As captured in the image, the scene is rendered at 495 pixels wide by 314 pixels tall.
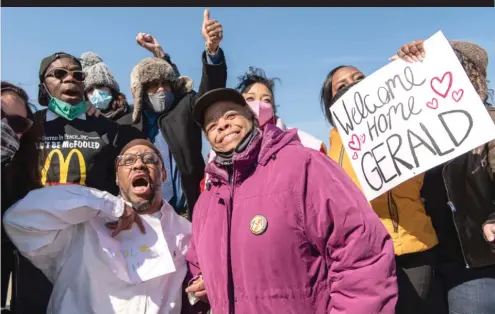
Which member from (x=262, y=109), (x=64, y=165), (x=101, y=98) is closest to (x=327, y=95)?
(x=262, y=109)

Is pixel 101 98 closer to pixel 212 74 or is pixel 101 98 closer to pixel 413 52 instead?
pixel 212 74

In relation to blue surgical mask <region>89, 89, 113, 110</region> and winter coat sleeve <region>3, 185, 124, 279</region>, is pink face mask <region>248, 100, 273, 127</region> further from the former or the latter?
blue surgical mask <region>89, 89, 113, 110</region>

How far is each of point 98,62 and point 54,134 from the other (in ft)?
9.87

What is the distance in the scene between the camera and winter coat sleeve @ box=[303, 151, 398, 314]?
249cm

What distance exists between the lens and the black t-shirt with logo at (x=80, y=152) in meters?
4.10

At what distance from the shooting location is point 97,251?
3193mm

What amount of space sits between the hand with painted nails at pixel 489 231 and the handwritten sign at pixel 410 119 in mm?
469

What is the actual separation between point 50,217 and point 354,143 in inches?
84.9

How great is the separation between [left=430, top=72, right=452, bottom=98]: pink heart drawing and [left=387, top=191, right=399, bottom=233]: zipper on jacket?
76cm

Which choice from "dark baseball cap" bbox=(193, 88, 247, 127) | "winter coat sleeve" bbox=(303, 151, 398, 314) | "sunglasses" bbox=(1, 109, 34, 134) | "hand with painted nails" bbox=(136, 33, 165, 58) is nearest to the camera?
"winter coat sleeve" bbox=(303, 151, 398, 314)

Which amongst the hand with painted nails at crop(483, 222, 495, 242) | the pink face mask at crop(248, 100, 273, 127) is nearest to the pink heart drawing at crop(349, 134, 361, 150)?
the pink face mask at crop(248, 100, 273, 127)

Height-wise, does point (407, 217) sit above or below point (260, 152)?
below

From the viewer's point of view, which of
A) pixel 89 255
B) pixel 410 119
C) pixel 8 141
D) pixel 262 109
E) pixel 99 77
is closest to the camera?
pixel 8 141

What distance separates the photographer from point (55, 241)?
312 cm
